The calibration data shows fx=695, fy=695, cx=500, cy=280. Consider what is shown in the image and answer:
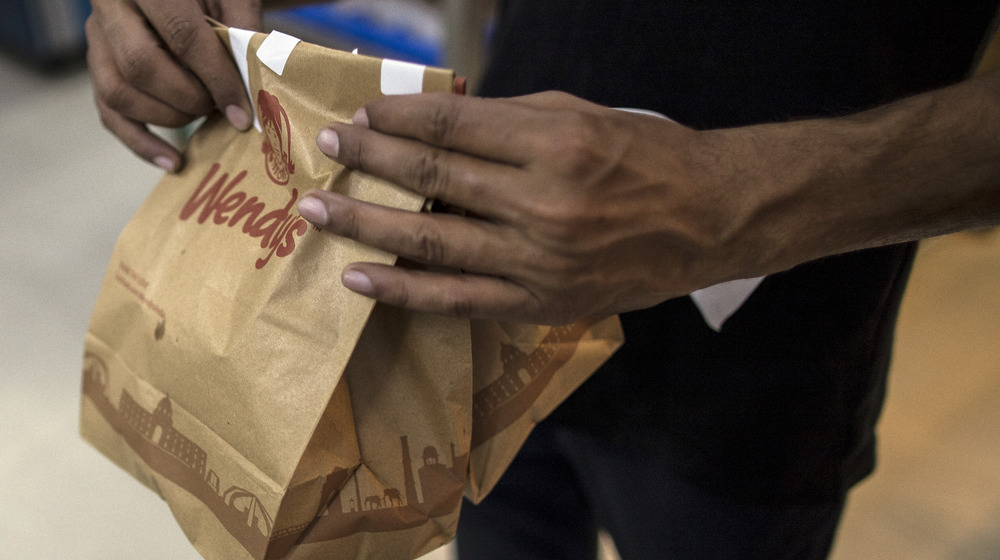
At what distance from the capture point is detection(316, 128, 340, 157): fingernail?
461 millimetres

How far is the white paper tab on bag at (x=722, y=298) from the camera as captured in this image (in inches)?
23.6

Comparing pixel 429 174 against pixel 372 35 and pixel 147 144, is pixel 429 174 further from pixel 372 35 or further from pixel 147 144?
pixel 372 35

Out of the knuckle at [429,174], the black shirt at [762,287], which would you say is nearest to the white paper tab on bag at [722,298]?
the black shirt at [762,287]

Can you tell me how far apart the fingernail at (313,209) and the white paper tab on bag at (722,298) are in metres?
0.33

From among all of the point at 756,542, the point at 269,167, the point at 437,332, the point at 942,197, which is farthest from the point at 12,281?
the point at 942,197

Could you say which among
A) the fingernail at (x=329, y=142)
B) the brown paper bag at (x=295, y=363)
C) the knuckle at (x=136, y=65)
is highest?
the fingernail at (x=329, y=142)

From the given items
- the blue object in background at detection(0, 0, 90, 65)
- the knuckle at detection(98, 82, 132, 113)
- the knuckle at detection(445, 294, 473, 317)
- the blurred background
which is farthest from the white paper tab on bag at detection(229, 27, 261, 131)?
the blue object in background at detection(0, 0, 90, 65)

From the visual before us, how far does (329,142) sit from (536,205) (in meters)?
0.15

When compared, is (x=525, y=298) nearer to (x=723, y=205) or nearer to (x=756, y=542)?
(x=723, y=205)

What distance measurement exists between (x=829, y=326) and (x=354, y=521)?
0.44 meters

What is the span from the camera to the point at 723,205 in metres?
0.45

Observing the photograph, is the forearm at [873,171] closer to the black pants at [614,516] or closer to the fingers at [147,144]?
the black pants at [614,516]

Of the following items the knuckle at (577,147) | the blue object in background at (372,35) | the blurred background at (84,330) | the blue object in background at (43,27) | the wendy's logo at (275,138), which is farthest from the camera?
the blue object in background at (43,27)

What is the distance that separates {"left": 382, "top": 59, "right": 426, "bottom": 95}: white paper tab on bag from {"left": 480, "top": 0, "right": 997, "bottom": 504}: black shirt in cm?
27
